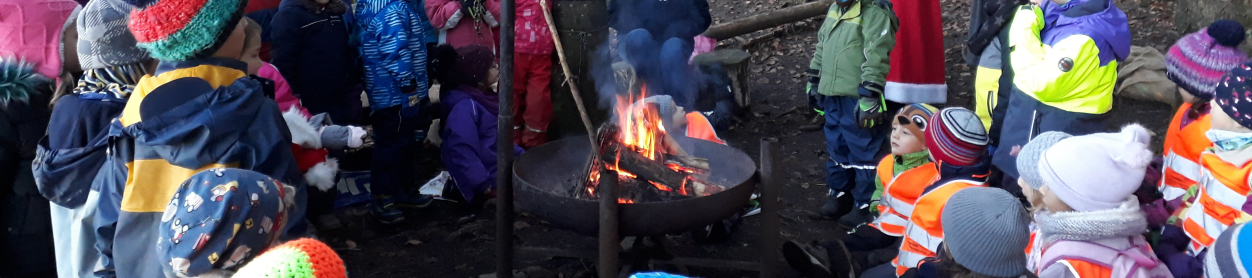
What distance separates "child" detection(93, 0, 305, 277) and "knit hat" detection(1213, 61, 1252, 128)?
356 centimetres

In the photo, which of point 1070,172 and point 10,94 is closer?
point 1070,172

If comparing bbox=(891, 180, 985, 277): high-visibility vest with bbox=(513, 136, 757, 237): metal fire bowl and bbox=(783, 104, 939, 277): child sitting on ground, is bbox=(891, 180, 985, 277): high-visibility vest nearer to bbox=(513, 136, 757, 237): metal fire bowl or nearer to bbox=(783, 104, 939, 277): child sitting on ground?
bbox=(783, 104, 939, 277): child sitting on ground

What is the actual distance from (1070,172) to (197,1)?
10.0 feet

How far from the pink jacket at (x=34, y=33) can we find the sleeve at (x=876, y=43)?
171 inches

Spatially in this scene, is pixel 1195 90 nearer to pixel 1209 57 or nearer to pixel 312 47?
pixel 1209 57

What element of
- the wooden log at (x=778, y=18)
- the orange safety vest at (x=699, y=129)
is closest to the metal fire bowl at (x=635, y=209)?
the orange safety vest at (x=699, y=129)

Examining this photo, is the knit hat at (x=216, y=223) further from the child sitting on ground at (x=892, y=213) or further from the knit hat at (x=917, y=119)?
the knit hat at (x=917, y=119)

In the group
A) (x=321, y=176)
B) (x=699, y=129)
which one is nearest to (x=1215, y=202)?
(x=699, y=129)

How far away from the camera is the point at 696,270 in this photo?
15.3 ft

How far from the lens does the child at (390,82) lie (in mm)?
5559

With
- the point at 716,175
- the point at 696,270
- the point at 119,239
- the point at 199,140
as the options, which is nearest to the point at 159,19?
the point at 199,140

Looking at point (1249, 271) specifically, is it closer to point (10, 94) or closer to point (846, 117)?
point (846, 117)

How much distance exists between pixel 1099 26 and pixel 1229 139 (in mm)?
1253

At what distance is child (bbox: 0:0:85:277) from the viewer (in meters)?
3.51
